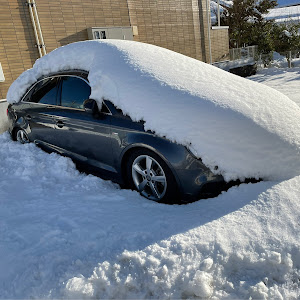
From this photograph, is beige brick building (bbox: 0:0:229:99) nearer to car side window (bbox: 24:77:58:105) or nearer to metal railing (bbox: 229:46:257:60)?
metal railing (bbox: 229:46:257:60)

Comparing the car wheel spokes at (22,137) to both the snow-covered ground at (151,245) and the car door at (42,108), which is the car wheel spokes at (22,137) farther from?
the snow-covered ground at (151,245)

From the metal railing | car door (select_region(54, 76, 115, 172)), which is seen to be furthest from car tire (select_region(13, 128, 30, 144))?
the metal railing

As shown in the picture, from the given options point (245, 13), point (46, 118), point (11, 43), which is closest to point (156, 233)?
point (46, 118)

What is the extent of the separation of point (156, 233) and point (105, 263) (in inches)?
18.6

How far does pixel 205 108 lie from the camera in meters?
2.68

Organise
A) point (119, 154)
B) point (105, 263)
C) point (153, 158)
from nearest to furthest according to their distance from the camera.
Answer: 1. point (105, 263)
2. point (153, 158)
3. point (119, 154)

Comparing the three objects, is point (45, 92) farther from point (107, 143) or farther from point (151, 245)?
point (151, 245)

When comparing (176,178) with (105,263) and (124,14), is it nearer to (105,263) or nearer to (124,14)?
(105,263)

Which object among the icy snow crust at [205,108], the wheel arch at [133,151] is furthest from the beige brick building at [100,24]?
the wheel arch at [133,151]

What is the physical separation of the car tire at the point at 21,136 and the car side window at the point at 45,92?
0.54 metres

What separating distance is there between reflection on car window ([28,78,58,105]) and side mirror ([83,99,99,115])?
748mm

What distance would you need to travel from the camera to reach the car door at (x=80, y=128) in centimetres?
314

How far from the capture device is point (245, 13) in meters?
22.4

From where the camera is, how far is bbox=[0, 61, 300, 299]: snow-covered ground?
6.04ft
